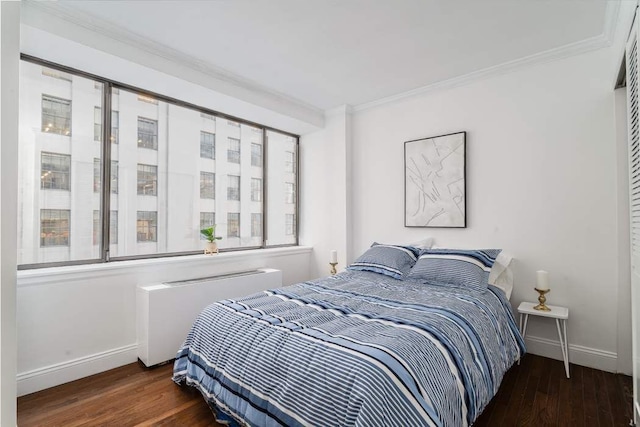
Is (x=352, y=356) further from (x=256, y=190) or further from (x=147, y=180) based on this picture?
(x=256, y=190)

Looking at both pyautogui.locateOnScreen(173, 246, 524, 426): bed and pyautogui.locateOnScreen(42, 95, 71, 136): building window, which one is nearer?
pyautogui.locateOnScreen(173, 246, 524, 426): bed

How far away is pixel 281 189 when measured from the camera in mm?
4594

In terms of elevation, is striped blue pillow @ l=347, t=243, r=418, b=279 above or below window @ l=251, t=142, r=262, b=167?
below

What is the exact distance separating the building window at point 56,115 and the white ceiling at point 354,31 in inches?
29.8

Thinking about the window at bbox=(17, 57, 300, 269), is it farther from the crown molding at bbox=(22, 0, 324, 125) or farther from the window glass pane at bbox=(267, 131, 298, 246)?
the crown molding at bbox=(22, 0, 324, 125)

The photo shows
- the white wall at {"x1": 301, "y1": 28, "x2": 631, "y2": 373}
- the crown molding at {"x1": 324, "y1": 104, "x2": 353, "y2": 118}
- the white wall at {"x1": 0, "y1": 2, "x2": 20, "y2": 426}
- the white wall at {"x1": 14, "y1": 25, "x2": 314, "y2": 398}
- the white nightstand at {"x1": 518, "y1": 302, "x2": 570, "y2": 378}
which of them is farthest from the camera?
the crown molding at {"x1": 324, "y1": 104, "x2": 353, "y2": 118}

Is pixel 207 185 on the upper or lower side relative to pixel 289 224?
upper

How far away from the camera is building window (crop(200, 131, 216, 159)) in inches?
144

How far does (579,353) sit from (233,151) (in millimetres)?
3962

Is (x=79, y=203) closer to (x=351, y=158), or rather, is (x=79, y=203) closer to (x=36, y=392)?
(x=36, y=392)

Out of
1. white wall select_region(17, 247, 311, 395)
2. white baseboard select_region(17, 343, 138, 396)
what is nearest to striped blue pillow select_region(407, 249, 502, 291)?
white wall select_region(17, 247, 311, 395)

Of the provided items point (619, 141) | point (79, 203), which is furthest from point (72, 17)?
point (619, 141)

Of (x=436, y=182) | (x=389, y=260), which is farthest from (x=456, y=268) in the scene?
(x=436, y=182)

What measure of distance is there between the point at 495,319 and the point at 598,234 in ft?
4.07
